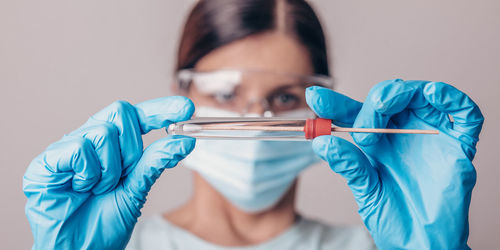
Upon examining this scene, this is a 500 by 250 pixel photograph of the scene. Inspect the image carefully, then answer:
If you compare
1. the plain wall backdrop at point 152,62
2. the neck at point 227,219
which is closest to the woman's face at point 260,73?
the neck at point 227,219

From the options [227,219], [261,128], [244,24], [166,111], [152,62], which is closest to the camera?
[261,128]

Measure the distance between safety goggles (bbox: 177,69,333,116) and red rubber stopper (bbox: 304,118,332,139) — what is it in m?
0.59

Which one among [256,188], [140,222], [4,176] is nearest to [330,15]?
[256,188]

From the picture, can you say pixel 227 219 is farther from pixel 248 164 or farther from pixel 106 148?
pixel 106 148

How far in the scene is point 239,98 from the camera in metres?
1.66

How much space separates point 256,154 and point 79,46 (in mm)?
1259

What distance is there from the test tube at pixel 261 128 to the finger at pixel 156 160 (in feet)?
0.12

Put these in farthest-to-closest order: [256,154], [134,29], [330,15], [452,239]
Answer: [330,15] < [134,29] < [256,154] < [452,239]

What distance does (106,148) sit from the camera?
3.49ft

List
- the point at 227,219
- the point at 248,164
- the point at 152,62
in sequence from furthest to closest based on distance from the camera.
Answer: the point at 152,62
the point at 227,219
the point at 248,164

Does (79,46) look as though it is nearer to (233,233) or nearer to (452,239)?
(233,233)

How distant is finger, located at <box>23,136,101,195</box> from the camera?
1.04 meters

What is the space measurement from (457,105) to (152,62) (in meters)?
1.72

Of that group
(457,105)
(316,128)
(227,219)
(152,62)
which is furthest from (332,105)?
(152,62)
